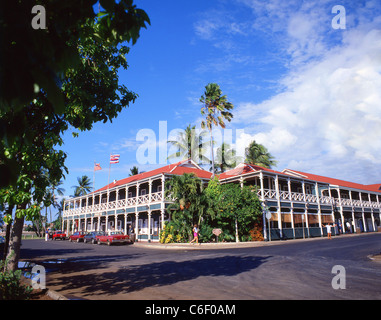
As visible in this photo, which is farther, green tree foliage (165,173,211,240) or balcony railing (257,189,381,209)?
balcony railing (257,189,381,209)

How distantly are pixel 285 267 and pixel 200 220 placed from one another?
1456 cm

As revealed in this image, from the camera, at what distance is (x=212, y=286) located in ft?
23.4

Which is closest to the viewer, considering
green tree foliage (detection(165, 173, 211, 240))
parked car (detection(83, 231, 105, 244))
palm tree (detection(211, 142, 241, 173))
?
green tree foliage (detection(165, 173, 211, 240))

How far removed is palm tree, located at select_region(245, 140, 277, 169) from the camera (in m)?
47.1

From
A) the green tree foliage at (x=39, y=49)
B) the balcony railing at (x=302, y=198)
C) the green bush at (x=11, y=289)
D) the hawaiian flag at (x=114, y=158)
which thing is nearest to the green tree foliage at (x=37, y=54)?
the green tree foliage at (x=39, y=49)

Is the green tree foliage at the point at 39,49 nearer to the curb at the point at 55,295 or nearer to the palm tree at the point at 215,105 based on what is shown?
the curb at the point at 55,295

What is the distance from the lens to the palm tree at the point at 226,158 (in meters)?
43.7

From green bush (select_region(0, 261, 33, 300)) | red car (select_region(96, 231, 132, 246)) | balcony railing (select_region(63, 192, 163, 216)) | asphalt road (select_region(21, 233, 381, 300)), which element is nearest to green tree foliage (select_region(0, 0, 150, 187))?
green bush (select_region(0, 261, 33, 300))

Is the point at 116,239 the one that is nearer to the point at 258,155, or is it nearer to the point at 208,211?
the point at 208,211

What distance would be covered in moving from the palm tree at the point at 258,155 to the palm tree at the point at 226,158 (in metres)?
4.83

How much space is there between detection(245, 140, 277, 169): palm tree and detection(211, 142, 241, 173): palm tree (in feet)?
15.8

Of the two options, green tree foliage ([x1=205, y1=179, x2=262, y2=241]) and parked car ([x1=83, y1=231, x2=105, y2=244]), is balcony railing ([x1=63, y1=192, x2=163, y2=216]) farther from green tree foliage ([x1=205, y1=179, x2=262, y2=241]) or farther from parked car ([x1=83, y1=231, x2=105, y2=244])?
green tree foliage ([x1=205, y1=179, x2=262, y2=241])

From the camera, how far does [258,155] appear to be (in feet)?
156
